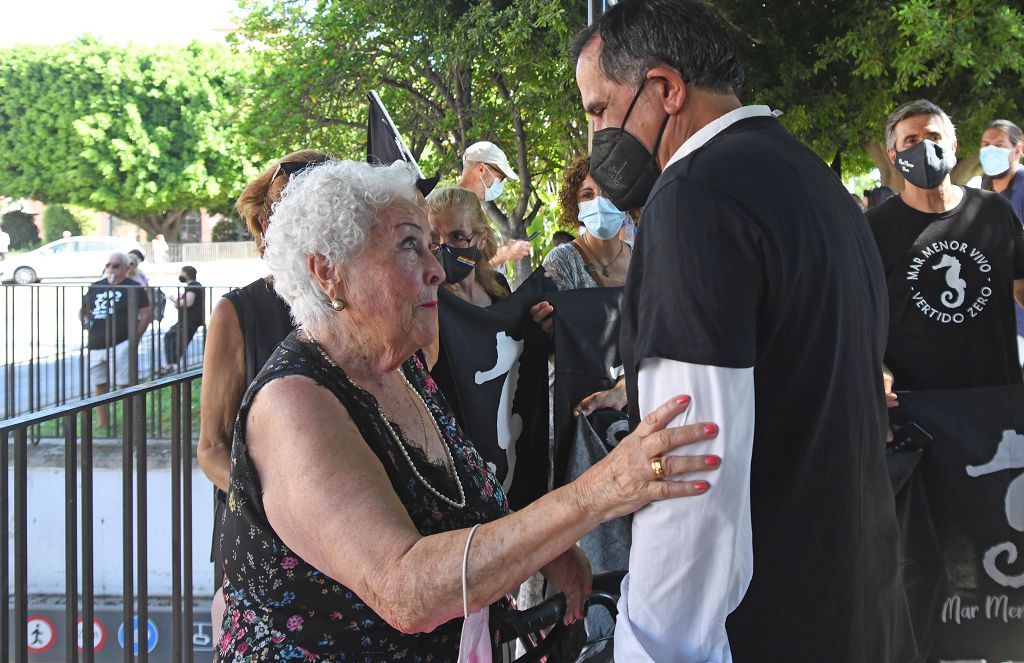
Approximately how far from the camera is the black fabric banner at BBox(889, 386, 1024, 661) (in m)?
4.00

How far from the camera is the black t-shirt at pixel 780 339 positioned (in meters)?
1.56

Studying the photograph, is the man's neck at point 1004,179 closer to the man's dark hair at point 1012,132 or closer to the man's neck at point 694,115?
the man's dark hair at point 1012,132

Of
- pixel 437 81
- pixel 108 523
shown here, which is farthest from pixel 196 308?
pixel 437 81

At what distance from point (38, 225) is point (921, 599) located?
209 feet

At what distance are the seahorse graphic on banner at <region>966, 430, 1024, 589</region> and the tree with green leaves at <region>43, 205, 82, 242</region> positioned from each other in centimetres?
5806

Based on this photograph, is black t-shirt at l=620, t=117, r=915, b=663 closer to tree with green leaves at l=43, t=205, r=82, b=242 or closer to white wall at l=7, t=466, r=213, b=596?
white wall at l=7, t=466, r=213, b=596

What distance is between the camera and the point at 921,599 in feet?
13.1

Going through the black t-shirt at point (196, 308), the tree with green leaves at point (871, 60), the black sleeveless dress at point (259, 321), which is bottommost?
the black t-shirt at point (196, 308)

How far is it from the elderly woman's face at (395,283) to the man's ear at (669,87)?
68 cm

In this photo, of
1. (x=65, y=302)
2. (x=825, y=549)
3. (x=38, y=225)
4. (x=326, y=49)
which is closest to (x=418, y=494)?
(x=825, y=549)

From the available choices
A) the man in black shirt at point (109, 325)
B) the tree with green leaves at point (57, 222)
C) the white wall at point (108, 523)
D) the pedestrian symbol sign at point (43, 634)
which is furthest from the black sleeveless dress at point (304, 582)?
the tree with green leaves at point (57, 222)

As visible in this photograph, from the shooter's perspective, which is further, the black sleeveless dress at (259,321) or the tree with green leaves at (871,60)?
the tree with green leaves at (871,60)

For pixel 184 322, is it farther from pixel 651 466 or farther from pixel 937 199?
pixel 651 466

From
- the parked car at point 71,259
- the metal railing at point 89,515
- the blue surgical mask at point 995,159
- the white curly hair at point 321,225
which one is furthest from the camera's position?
the parked car at point 71,259
